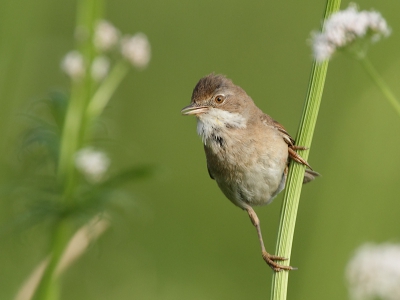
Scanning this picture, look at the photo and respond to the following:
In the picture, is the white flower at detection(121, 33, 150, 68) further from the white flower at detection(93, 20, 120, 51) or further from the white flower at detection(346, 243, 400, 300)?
the white flower at detection(346, 243, 400, 300)

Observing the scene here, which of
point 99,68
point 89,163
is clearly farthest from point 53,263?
point 99,68

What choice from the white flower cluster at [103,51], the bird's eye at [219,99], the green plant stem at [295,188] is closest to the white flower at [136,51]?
the white flower cluster at [103,51]

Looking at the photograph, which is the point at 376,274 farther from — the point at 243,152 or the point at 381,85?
the point at 243,152

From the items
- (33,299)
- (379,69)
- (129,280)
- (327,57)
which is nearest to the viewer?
(327,57)

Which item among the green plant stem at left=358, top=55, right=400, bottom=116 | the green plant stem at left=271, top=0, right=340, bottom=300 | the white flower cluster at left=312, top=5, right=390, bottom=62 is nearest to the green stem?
the green plant stem at left=271, top=0, right=340, bottom=300

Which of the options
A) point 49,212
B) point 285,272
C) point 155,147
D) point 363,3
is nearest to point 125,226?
point 49,212

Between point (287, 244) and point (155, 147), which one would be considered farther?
point (155, 147)

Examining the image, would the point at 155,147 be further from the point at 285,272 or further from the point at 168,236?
the point at 285,272
